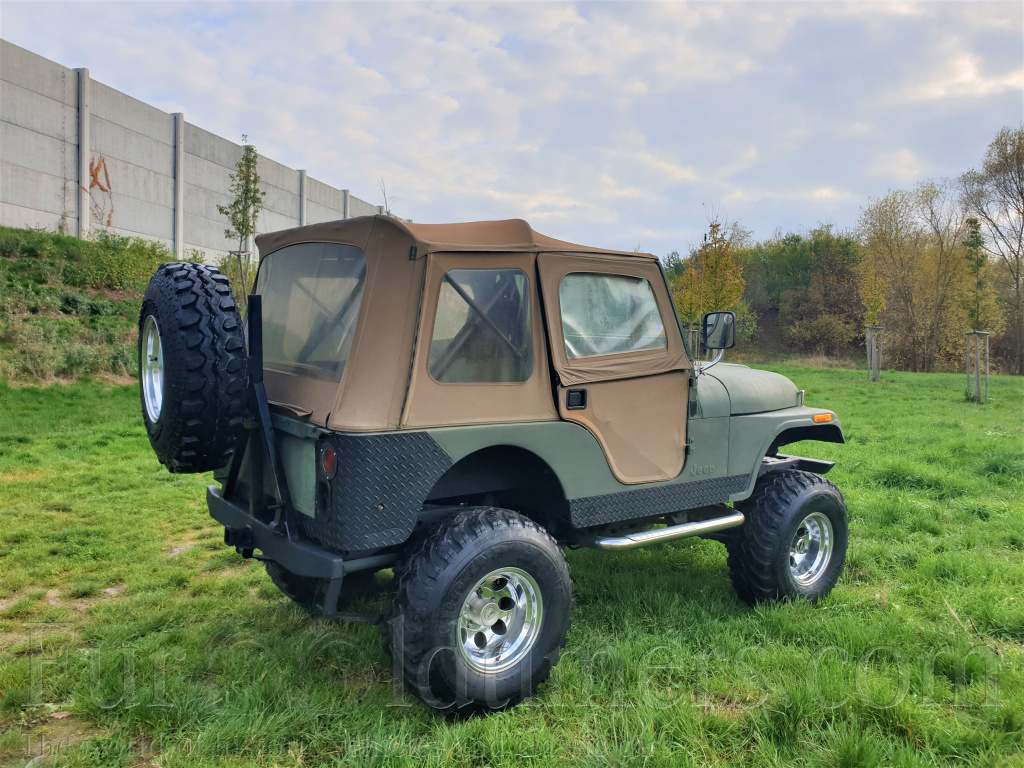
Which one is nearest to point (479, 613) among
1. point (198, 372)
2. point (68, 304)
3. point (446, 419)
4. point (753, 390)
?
point (446, 419)

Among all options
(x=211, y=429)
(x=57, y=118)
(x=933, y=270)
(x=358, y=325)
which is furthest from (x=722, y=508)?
(x=933, y=270)

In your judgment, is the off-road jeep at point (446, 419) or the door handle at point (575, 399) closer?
the off-road jeep at point (446, 419)

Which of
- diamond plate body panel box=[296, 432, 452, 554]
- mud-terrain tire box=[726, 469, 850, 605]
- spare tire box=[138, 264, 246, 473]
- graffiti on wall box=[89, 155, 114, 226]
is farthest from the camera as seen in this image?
graffiti on wall box=[89, 155, 114, 226]

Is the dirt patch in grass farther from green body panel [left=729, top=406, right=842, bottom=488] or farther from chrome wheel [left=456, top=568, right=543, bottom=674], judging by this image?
green body panel [left=729, top=406, right=842, bottom=488]

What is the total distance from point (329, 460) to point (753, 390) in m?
2.67

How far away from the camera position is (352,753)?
267 cm

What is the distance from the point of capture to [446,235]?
3.20 m

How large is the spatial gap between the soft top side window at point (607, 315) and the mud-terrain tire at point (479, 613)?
0.98 meters

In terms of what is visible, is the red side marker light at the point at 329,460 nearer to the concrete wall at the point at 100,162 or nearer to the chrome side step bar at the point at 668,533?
the chrome side step bar at the point at 668,533

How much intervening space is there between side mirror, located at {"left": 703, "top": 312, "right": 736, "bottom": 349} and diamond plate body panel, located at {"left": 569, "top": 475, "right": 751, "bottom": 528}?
79 centimetres

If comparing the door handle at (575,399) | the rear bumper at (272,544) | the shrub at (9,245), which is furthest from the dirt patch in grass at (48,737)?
the shrub at (9,245)

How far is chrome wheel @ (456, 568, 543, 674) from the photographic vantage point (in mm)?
3031

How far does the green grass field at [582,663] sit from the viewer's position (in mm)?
2752

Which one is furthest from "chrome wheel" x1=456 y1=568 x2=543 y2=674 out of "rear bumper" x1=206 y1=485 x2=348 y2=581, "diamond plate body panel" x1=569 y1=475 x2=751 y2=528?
"rear bumper" x1=206 y1=485 x2=348 y2=581
